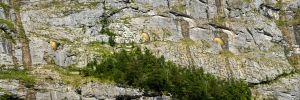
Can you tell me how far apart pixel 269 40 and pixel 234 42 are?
1057 cm

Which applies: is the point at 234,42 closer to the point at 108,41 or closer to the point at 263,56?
the point at 263,56

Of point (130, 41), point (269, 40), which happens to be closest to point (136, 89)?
point (130, 41)

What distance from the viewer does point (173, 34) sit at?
111m

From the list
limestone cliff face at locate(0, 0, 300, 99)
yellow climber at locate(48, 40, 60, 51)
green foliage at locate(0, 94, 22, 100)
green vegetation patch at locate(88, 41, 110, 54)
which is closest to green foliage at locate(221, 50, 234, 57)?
limestone cliff face at locate(0, 0, 300, 99)

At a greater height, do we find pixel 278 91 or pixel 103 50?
pixel 103 50

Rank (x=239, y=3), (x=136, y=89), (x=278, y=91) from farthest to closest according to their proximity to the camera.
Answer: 1. (x=239, y=3)
2. (x=278, y=91)
3. (x=136, y=89)

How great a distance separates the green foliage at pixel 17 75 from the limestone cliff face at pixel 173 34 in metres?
4.60

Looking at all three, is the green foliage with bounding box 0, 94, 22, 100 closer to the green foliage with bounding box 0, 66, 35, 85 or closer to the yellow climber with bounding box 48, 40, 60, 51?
the green foliage with bounding box 0, 66, 35, 85

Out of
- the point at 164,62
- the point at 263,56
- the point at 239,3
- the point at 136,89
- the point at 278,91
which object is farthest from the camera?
the point at 239,3

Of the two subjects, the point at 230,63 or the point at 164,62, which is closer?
the point at 164,62

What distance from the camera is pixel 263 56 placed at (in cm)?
11444

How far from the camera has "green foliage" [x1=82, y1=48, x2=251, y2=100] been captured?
91.1 meters

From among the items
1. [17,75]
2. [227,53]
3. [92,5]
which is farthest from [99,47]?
[227,53]

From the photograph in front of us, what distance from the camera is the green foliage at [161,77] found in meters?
91.1
